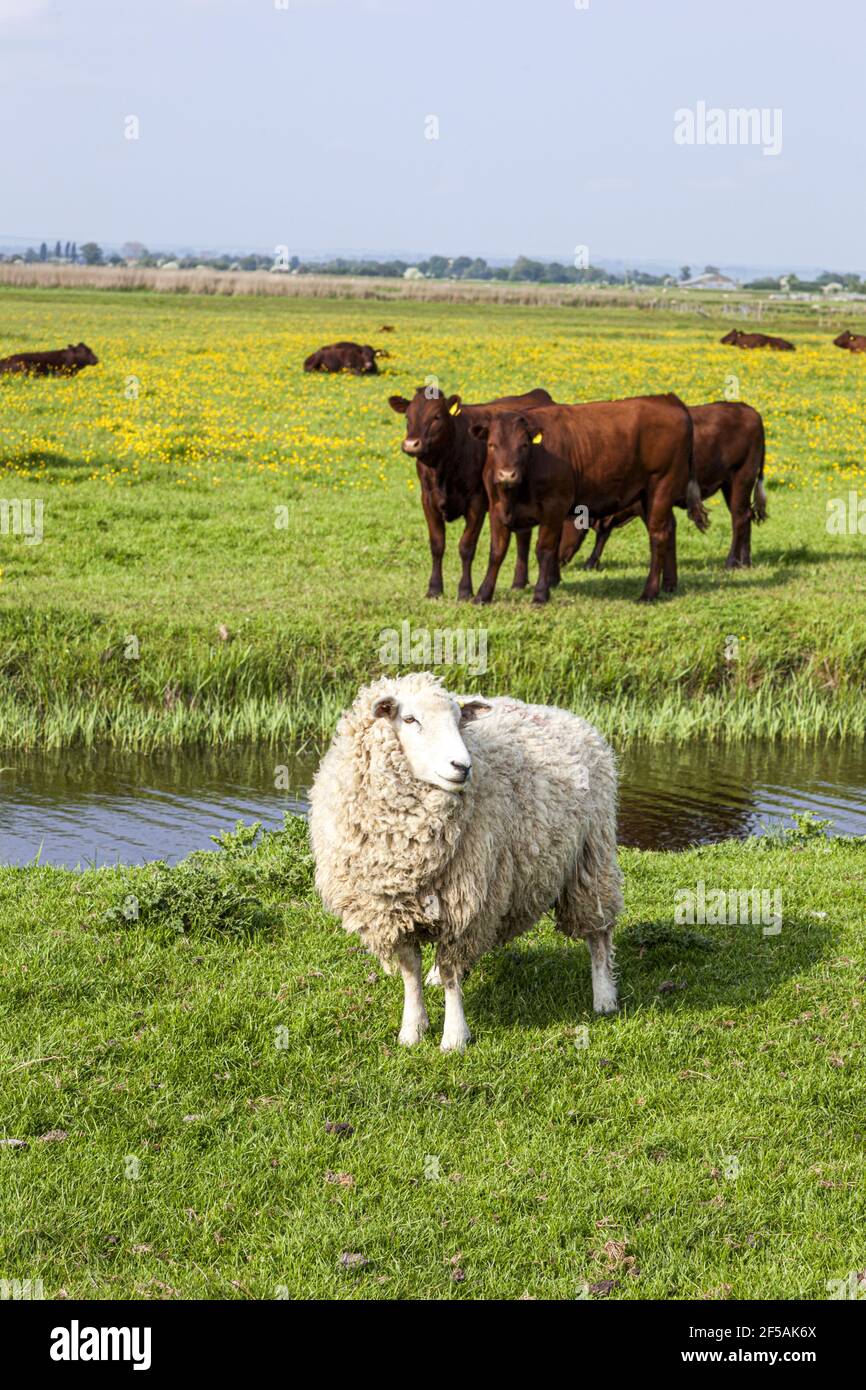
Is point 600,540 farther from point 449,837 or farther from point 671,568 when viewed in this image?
point 449,837

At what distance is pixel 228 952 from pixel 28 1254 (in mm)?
2919

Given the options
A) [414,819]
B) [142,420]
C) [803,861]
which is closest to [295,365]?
[142,420]

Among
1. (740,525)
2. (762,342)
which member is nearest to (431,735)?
(740,525)

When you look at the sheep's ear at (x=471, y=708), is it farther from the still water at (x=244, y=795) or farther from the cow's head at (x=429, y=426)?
the cow's head at (x=429, y=426)

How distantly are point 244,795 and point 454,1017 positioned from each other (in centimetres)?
643

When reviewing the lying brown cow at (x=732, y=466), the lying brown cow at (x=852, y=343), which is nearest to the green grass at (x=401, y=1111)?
the lying brown cow at (x=732, y=466)

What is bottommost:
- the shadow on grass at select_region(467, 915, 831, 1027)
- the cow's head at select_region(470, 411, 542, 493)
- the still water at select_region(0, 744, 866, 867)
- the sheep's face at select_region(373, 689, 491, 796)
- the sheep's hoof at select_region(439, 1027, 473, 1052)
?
the still water at select_region(0, 744, 866, 867)

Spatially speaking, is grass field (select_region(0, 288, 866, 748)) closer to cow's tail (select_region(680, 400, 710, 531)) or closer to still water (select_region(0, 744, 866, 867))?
still water (select_region(0, 744, 866, 867))

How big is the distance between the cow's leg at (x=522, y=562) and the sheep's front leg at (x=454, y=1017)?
478 inches

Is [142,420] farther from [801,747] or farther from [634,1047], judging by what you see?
[634,1047]

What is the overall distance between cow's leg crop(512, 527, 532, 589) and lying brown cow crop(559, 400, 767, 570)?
1306 millimetres

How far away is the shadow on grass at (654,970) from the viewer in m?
7.70

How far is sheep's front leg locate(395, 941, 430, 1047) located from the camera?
7.09 meters

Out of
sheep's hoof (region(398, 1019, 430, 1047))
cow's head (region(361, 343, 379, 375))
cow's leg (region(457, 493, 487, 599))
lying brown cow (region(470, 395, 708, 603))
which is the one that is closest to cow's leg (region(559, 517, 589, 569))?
lying brown cow (region(470, 395, 708, 603))
